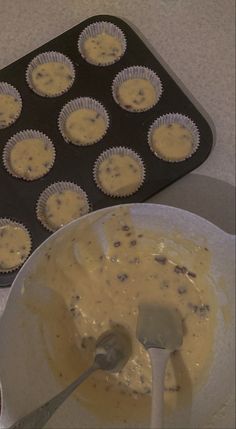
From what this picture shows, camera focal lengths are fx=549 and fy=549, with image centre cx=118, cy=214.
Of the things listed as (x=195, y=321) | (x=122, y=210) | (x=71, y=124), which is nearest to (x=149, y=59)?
(x=71, y=124)

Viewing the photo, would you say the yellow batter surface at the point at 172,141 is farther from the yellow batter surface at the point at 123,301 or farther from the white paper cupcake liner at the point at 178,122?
the yellow batter surface at the point at 123,301

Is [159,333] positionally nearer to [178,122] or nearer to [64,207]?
[64,207]

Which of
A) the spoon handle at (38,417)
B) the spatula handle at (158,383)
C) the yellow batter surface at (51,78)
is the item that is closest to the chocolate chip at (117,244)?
the spatula handle at (158,383)

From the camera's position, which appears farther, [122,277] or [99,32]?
[99,32]

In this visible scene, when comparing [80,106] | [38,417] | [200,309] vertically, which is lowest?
[200,309]

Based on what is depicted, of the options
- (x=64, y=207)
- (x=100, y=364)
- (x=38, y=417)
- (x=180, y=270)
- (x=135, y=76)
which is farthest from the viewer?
(x=135, y=76)

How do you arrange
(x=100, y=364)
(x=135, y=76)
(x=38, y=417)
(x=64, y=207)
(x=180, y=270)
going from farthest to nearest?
(x=135, y=76), (x=64, y=207), (x=180, y=270), (x=100, y=364), (x=38, y=417)

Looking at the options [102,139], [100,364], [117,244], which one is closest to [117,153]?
[102,139]
